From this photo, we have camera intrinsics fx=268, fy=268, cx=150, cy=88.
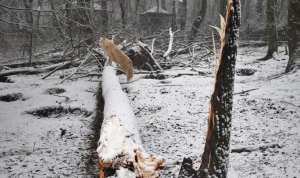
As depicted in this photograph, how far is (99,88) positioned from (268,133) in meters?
4.92

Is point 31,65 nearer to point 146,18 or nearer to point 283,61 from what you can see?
point 283,61

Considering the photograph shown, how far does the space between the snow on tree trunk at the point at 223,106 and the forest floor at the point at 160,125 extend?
121 cm

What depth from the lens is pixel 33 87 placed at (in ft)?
25.4

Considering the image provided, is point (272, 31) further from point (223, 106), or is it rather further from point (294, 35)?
point (223, 106)

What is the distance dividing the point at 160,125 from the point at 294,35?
457cm

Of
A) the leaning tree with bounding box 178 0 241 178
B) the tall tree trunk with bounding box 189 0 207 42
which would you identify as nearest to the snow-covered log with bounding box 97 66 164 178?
the leaning tree with bounding box 178 0 241 178

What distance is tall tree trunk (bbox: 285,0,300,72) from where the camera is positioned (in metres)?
6.86

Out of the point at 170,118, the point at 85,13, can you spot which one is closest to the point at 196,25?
the point at 85,13

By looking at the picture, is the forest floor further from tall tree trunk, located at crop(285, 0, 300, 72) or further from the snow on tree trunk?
the snow on tree trunk

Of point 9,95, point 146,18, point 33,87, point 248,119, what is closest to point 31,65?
point 33,87

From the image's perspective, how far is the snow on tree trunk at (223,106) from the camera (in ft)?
7.01

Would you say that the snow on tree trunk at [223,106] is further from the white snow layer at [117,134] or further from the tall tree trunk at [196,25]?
the tall tree trunk at [196,25]

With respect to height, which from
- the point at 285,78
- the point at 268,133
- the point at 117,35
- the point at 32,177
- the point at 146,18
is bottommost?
the point at 32,177

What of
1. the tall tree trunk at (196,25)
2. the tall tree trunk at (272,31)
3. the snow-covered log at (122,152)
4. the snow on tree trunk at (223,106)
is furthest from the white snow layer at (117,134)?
the tall tree trunk at (196,25)
